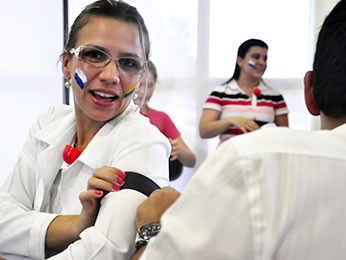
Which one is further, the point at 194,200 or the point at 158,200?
the point at 158,200

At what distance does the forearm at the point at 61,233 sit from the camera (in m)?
1.06

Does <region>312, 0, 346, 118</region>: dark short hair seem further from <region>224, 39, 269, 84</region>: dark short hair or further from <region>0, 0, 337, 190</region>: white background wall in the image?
<region>0, 0, 337, 190</region>: white background wall

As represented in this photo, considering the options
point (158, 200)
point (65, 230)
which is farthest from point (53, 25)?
point (158, 200)

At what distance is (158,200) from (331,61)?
0.38 metres

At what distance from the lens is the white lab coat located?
1.10 m

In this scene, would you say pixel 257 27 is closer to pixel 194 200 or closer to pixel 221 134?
pixel 221 134

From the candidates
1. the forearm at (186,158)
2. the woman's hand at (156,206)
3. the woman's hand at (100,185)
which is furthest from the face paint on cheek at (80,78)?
the forearm at (186,158)

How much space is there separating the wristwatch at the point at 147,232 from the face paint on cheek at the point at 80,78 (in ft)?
1.99

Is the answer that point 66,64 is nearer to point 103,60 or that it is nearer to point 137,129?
point 103,60

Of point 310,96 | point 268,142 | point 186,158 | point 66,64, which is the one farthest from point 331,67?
point 186,158

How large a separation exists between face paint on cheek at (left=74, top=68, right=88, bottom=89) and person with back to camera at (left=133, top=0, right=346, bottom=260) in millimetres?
805

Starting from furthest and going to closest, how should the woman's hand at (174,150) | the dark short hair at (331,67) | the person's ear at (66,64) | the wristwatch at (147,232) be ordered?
the woman's hand at (174,150)
the person's ear at (66,64)
the wristwatch at (147,232)
the dark short hair at (331,67)

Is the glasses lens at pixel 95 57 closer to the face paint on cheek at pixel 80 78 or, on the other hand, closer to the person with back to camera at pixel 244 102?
the face paint on cheek at pixel 80 78

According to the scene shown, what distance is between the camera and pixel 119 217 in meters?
0.91
